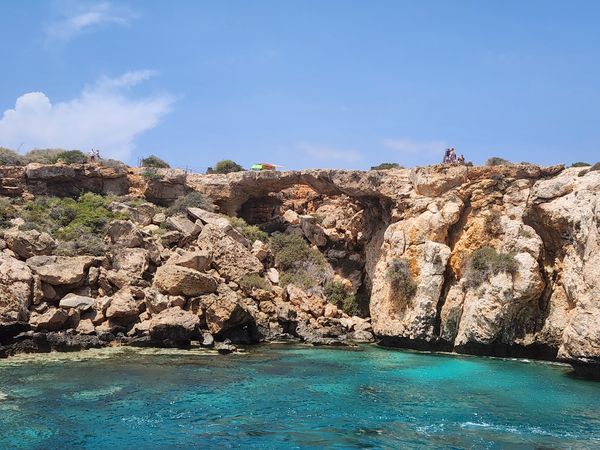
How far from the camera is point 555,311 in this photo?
2127 centimetres

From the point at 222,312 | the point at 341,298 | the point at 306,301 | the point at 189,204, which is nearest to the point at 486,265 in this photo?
the point at 306,301

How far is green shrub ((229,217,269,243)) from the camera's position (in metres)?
34.2

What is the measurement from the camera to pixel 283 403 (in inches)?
548

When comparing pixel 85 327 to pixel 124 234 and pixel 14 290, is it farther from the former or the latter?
pixel 124 234

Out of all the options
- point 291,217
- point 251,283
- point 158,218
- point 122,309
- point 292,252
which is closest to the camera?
point 122,309

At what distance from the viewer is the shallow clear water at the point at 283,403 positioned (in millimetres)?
11039

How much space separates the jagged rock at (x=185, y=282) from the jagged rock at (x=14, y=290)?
531cm

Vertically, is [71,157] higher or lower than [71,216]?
higher

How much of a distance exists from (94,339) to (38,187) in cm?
1845

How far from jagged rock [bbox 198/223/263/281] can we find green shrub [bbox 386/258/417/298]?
778cm

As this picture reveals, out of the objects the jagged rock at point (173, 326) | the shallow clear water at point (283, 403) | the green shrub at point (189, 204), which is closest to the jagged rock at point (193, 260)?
the jagged rock at point (173, 326)

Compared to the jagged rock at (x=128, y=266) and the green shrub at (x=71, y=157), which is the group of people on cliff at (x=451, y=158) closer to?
the jagged rock at (x=128, y=266)

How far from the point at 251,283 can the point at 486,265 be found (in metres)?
11.4

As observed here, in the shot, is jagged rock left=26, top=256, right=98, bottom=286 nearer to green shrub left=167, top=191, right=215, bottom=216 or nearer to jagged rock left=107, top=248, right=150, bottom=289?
jagged rock left=107, top=248, right=150, bottom=289
